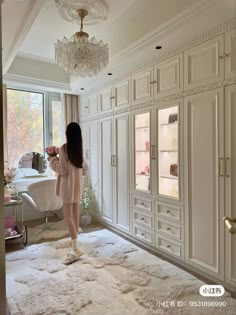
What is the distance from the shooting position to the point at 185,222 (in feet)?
8.35

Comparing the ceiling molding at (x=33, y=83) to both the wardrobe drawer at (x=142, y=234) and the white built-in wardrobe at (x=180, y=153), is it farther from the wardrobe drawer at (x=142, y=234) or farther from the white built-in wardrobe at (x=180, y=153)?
the wardrobe drawer at (x=142, y=234)

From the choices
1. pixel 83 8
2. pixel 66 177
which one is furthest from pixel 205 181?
pixel 83 8

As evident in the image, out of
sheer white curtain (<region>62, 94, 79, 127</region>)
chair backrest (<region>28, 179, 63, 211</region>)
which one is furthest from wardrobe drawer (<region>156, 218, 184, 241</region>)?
sheer white curtain (<region>62, 94, 79, 127</region>)

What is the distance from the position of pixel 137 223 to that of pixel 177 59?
2.14m

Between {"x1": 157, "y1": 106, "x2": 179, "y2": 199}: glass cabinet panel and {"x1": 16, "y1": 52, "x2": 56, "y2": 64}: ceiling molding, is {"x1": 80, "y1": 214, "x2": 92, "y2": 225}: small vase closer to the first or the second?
{"x1": 157, "y1": 106, "x2": 179, "y2": 199}: glass cabinet panel

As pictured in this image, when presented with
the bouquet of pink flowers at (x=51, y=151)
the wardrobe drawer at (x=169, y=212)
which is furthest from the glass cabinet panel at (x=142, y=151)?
the bouquet of pink flowers at (x=51, y=151)

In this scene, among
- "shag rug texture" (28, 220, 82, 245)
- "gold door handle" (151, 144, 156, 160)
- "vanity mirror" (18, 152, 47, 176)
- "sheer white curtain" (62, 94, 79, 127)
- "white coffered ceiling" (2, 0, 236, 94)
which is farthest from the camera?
"sheer white curtain" (62, 94, 79, 127)

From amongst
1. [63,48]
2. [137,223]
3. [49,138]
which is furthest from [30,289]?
[49,138]

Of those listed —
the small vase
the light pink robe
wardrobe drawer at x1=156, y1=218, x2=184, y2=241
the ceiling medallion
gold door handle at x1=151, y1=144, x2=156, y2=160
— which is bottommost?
the small vase

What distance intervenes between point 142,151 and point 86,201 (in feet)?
5.24

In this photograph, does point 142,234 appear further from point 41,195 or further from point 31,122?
point 31,122

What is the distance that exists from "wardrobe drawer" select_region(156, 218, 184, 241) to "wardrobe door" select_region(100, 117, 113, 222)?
3.75ft

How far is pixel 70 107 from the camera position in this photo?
4.69 m

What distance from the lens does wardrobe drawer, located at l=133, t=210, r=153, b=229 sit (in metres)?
3.05
